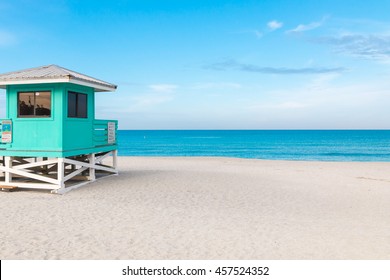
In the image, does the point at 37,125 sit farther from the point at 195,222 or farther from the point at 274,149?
the point at 274,149

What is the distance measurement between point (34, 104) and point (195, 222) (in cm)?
828

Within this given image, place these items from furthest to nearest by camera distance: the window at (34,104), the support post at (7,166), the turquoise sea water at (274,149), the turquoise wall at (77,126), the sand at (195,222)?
1. the turquoise sea water at (274,149)
2. the support post at (7,166)
3. the window at (34,104)
4. the turquoise wall at (77,126)
5. the sand at (195,222)

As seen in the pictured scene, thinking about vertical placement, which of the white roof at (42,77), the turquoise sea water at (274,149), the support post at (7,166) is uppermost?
the white roof at (42,77)

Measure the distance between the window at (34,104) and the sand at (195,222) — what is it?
304 centimetres

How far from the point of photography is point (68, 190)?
1385 centimetres

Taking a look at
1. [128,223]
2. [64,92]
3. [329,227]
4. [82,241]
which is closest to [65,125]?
[64,92]

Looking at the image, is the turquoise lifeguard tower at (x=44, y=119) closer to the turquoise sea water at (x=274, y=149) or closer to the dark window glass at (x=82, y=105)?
the dark window glass at (x=82, y=105)

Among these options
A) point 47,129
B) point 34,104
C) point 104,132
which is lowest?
point 104,132

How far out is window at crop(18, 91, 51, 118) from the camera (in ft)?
44.5

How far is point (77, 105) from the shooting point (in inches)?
566

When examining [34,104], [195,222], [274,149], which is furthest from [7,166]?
[274,149]

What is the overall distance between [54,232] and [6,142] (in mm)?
7002

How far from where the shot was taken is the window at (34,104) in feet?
44.5

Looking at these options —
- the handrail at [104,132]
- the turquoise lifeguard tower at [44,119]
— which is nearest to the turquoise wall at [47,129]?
the turquoise lifeguard tower at [44,119]
